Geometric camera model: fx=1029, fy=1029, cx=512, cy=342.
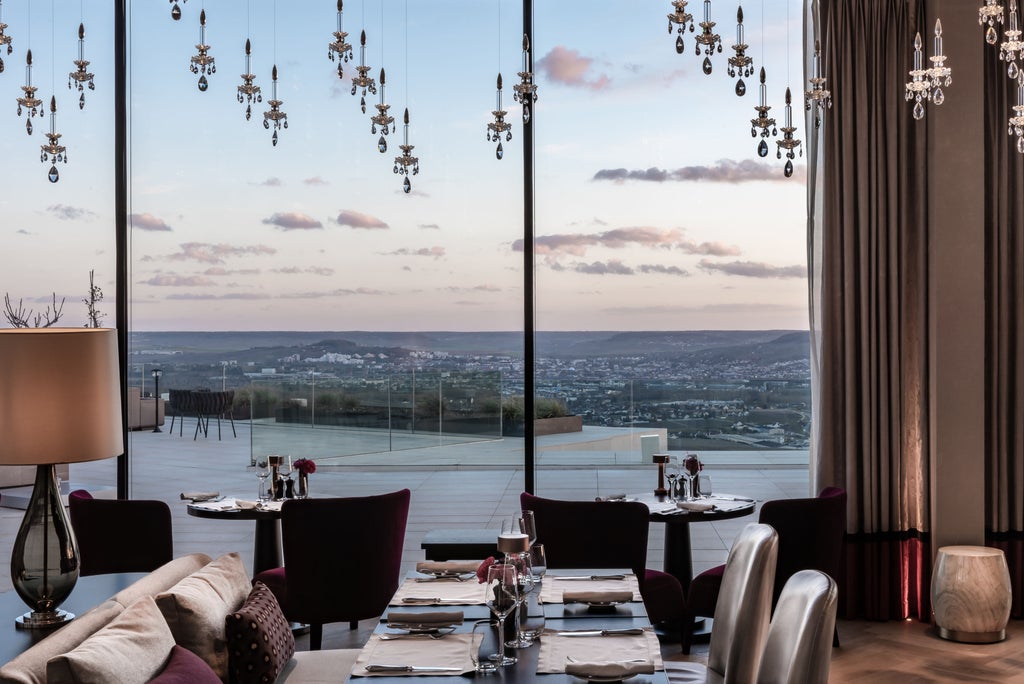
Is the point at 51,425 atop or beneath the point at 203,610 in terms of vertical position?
atop

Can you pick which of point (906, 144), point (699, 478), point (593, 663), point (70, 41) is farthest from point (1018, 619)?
point (70, 41)

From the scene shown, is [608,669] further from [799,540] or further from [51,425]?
[799,540]

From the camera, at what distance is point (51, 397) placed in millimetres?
2871

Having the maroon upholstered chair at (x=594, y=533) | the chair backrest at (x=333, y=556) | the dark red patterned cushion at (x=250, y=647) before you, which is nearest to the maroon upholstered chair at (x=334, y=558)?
the chair backrest at (x=333, y=556)

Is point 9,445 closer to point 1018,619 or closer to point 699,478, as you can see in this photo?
point 699,478

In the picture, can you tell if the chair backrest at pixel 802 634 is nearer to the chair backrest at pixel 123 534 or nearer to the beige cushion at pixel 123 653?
the beige cushion at pixel 123 653

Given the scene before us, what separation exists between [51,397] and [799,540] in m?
3.34

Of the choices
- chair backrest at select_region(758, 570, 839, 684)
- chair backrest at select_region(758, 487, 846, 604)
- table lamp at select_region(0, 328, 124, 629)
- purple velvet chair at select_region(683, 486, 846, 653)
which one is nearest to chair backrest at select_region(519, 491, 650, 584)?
purple velvet chair at select_region(683, 486, 846, 653)

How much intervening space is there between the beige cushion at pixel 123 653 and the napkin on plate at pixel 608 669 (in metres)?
1.04

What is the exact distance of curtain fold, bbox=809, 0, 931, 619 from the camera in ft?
18.8

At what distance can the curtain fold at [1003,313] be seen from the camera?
5699mm

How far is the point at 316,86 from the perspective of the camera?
20.1 feet

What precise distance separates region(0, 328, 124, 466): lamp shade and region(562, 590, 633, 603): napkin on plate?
4.93 ft

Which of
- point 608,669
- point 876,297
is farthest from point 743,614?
point 876,297
